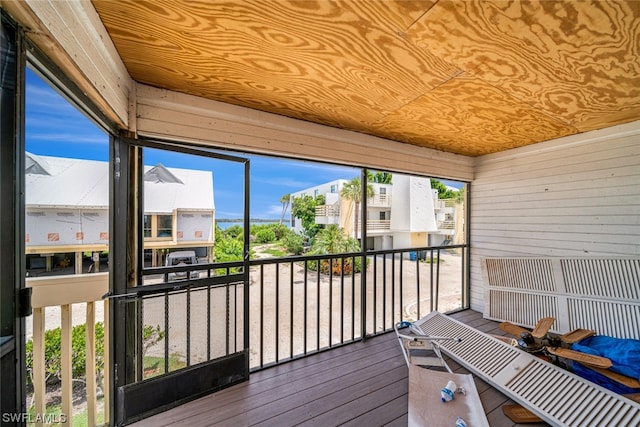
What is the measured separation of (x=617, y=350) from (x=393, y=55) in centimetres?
303

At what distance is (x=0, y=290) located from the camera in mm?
771

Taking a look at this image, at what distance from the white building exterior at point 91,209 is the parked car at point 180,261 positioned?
66 mm

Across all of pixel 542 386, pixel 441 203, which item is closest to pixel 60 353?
pixel 542 386

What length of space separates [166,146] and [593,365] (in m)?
3.60

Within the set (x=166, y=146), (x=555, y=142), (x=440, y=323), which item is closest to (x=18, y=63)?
(x=166, y=146)

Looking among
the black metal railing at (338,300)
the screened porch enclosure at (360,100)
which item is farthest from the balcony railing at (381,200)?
the screened porch enclosure at (360,100)

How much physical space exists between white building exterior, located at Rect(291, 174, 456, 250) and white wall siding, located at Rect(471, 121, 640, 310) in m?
4.99

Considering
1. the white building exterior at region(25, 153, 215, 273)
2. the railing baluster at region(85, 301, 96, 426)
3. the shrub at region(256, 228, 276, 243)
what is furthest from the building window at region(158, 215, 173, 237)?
the shrub at region(256, 228, 276, 243)

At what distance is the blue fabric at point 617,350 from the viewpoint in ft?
6.31

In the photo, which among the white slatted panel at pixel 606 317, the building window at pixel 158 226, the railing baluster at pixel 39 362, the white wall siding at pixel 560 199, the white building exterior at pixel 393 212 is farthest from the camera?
the white building exterior at pixel 393 212

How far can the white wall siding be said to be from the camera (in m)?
2.55

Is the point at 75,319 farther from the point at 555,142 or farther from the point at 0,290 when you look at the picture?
the point at 555,142

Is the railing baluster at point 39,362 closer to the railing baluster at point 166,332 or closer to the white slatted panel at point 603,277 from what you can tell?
the railing baluster at point 166,332

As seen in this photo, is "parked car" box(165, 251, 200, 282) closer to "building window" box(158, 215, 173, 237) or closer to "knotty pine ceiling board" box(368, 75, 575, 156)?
"building window" box(158, 215, 173, 237)
